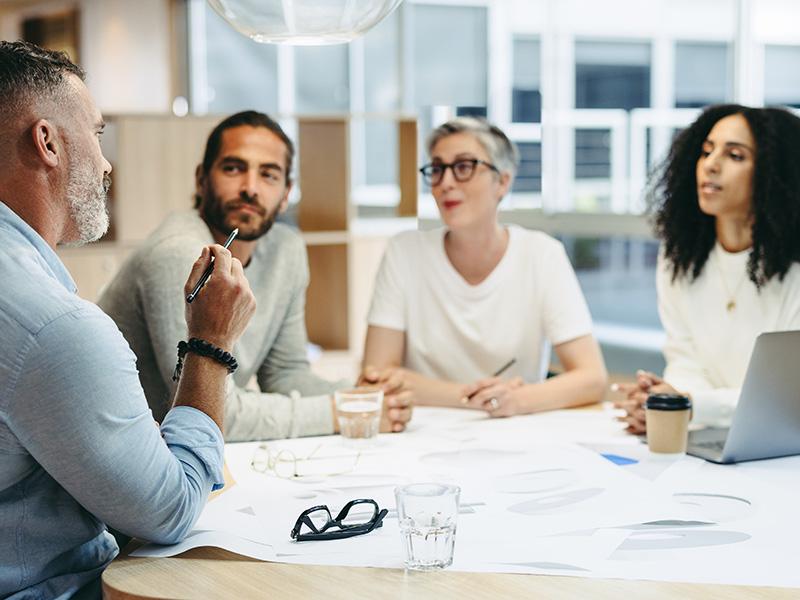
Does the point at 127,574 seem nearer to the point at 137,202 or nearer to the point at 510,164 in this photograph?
the point at 510,164

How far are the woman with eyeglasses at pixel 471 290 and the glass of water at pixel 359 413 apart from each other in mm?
660

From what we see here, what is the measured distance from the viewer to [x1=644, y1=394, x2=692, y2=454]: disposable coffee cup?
6.52ft

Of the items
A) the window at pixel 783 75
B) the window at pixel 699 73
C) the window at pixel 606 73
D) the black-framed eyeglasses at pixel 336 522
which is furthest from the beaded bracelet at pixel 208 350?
the window at pixel 606 73

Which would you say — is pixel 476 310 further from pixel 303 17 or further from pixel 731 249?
pixel 303 17

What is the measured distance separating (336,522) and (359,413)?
0.59 m

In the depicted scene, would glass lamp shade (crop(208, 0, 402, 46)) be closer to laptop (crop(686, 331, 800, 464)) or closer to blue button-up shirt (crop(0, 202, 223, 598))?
blue button-up shirt (crop(0, 202, 223, 598))

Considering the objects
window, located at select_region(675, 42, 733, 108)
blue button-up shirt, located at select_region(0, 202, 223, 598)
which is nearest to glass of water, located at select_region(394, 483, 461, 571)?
blue button-up shirt, located at select_region(0, 202, 223, 598)

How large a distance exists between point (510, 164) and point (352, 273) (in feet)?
4.84

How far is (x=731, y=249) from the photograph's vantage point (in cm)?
273

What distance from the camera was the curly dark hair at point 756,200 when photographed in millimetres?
2607

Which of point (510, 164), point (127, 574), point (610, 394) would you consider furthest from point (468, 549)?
point (610, 394)

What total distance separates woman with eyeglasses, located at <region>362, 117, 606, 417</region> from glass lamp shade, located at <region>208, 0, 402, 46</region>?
44.7 inches

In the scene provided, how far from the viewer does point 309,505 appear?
168cm

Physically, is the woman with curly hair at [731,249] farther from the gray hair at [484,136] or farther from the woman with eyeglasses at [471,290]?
the gray hair at [484,136]
